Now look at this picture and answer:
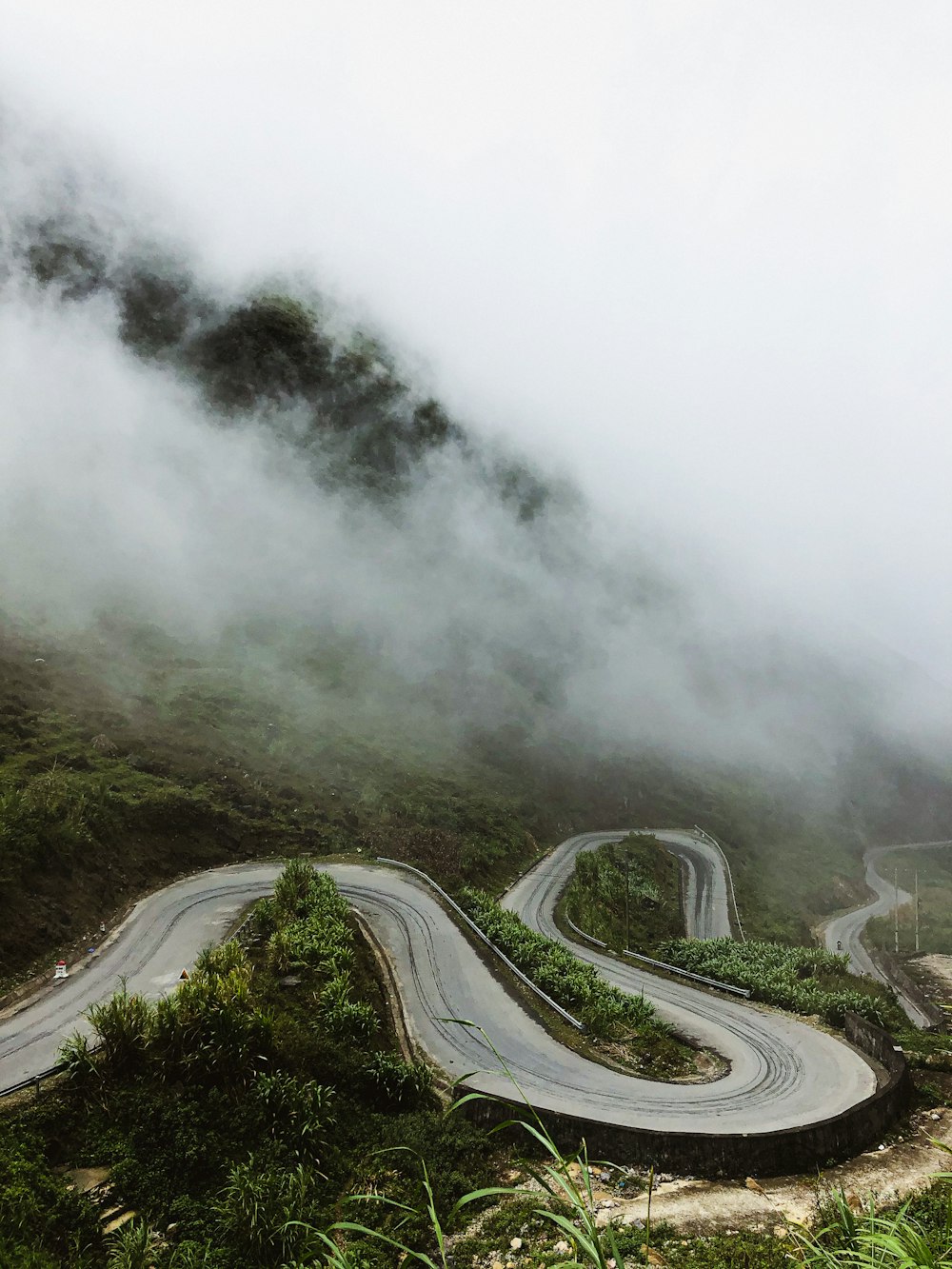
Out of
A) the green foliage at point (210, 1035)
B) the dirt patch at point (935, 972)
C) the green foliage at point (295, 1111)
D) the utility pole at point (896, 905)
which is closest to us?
the green foliage at point (295, 1111)

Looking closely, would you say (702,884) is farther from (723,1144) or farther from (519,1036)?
(723,1144)

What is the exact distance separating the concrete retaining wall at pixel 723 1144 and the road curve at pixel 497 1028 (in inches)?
51.6

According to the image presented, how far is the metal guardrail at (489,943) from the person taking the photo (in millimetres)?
24047

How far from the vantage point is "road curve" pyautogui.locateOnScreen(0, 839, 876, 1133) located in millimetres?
17797

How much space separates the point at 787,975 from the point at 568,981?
42.5 ft

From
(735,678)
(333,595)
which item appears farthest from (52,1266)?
(735,678)

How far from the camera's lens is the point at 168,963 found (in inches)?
925

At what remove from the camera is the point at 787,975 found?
1231 inches

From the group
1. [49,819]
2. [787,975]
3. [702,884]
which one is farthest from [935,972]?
[49,819]

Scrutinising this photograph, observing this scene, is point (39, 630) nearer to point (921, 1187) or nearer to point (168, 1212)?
point (168, 1212)

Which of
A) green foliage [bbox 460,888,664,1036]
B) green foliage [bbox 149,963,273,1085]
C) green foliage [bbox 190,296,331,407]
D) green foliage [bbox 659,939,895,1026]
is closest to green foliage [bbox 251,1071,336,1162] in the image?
green foliage [bbox 149,963,273,1085]

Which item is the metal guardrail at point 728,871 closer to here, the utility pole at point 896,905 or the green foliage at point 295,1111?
the utility pole at point 896,905

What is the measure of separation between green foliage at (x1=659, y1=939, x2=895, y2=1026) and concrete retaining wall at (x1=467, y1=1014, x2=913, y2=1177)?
10307mm

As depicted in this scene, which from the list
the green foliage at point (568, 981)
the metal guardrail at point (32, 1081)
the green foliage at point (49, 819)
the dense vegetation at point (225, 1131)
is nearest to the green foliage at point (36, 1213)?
the dense vegetation at point (225, 1131)
